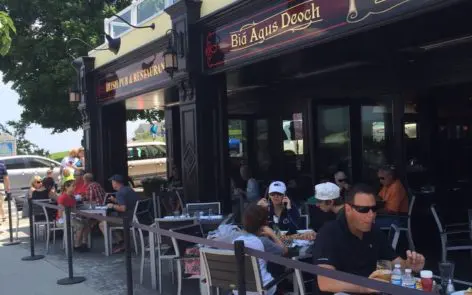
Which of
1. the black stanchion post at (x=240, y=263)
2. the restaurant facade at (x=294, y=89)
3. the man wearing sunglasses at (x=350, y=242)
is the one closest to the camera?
the man wearing sunglasses at (x=350, y=242)

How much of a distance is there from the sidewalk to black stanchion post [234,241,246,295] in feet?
10.7

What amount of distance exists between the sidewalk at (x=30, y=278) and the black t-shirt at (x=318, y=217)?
2764mm

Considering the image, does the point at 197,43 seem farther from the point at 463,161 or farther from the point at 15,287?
the point at 463,161

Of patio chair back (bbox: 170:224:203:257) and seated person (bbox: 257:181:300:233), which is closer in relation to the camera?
patio chair back (bbox: 170:224:203:257)

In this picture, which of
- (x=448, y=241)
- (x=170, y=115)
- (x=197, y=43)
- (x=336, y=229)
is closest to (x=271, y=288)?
(x=336, y=229)

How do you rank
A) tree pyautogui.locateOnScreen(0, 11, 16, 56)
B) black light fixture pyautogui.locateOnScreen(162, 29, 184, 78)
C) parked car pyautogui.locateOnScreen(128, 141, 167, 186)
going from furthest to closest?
parked car pyautogui.locateOnScreen(128, 141, 167, 186) → black light fixture pyautogui.locateOnScreen(162, 29, 184, 78) → tree pyautogui.locateOnScreen(0, 11, 16, 56)

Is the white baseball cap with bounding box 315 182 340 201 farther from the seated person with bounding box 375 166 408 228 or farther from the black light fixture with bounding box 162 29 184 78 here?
the black light fixture with bounding box 162 29 184 78

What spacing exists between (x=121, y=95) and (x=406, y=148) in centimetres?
614

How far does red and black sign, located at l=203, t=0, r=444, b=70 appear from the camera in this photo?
5.35 metres

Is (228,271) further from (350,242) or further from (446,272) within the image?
(446,272)

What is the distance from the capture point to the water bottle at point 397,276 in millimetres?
3143

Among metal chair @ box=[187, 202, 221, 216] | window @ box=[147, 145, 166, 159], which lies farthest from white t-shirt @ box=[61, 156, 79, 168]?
metal chair @ box=[187, 202, 221, 216]

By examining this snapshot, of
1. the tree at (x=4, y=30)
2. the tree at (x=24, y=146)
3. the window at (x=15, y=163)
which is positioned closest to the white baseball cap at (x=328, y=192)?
the tree at (x=4, y=30)

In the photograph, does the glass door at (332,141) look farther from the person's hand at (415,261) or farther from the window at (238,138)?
the person's hand at (415,261)
